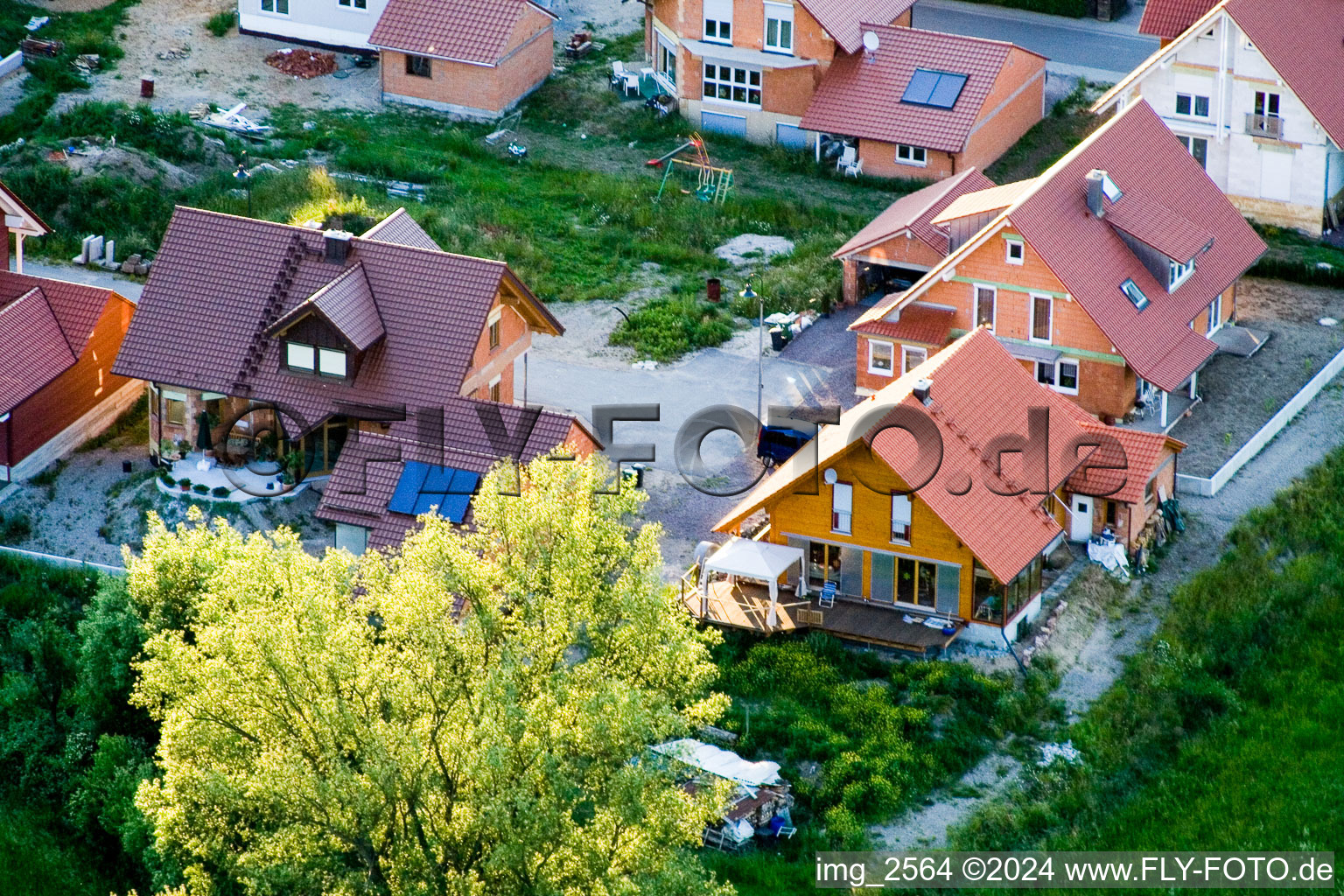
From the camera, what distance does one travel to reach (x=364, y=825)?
5009 centimetres

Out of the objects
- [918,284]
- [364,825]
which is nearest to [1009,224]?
[918,284]

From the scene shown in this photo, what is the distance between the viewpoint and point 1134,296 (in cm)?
6981

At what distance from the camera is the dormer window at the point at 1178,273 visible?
2785 inches

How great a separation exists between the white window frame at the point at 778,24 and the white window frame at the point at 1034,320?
20.5 meters

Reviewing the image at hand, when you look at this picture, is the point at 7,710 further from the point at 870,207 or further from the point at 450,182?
the point at 870,207

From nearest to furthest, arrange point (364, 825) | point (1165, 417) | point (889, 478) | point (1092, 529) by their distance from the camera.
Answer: point (364, 825) < point (889, 478) < point (1092, 529) < point (1165, 417)

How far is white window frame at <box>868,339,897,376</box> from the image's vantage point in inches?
2825

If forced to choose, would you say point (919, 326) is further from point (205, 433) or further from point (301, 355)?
point (205, 433)

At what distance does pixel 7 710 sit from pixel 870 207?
3529cm

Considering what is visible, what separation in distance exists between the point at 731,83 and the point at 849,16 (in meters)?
4.87

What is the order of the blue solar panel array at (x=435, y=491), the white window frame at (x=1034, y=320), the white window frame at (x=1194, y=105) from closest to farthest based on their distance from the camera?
the blue solar panel array at (x=435, y=491) → the white window frame at (x=1034, y=320) → the white window frame at (x=1194, y=105)

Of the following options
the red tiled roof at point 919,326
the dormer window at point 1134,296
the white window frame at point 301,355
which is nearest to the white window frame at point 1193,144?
the dormer window at point 1134,296

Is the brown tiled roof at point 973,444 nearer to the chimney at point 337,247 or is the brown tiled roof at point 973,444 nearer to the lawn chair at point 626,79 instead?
the chimney at point 337,247

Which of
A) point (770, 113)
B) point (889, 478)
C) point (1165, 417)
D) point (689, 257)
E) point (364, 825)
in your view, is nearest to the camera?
point (364, 825)
